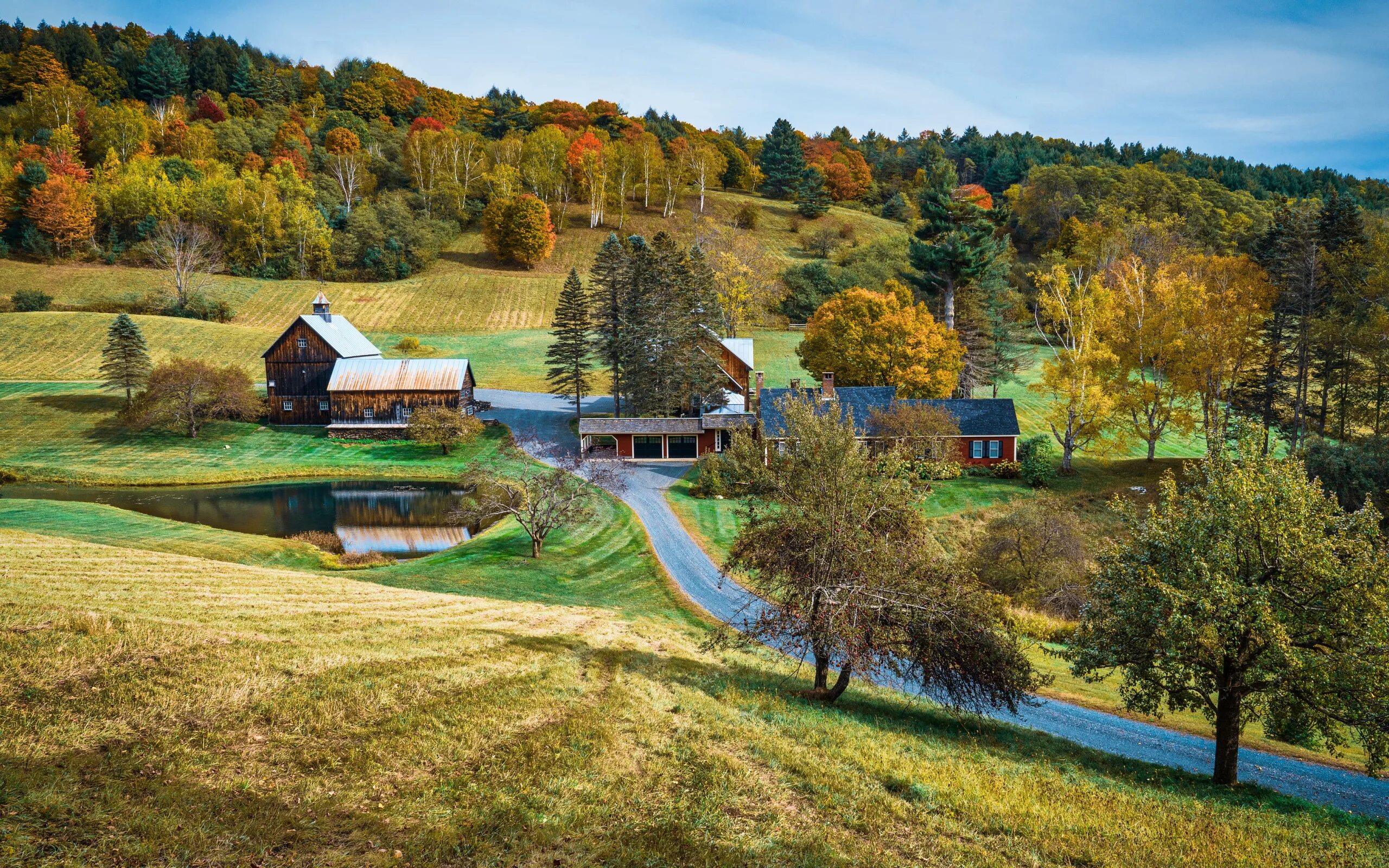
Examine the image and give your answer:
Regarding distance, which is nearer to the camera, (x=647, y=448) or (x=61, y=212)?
(x=647, y=448)

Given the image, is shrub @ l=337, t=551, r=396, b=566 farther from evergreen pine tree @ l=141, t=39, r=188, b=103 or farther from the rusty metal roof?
evergreen pine tree @ l=141, t=39, r=188, b=103

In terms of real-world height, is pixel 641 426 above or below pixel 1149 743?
above

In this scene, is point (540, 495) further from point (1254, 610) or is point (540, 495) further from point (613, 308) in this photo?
point (613, 308)

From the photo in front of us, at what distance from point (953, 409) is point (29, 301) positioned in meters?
86.7

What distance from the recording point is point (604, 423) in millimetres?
50219

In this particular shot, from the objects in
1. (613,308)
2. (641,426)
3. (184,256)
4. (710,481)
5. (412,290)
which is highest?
(184,256)

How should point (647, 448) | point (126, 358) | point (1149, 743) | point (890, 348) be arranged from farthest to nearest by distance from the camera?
point (126, 358) → point (890, 348) → point (647, 448) → point (1149, 743)

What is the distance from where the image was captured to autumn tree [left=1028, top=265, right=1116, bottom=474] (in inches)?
1758

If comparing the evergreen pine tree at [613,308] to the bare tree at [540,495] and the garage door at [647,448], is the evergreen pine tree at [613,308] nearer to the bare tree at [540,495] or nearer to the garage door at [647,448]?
the garage door at [647,448]

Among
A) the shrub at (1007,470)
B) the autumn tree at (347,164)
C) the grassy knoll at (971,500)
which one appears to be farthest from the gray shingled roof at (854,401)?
the autumn tree at (347,164)

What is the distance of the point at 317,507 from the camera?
42625 mm

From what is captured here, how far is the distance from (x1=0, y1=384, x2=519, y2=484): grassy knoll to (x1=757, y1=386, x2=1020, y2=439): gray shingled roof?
1880 cm

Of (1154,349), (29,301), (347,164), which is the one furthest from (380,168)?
(1154,349)

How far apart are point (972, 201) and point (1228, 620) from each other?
60.5 meters
